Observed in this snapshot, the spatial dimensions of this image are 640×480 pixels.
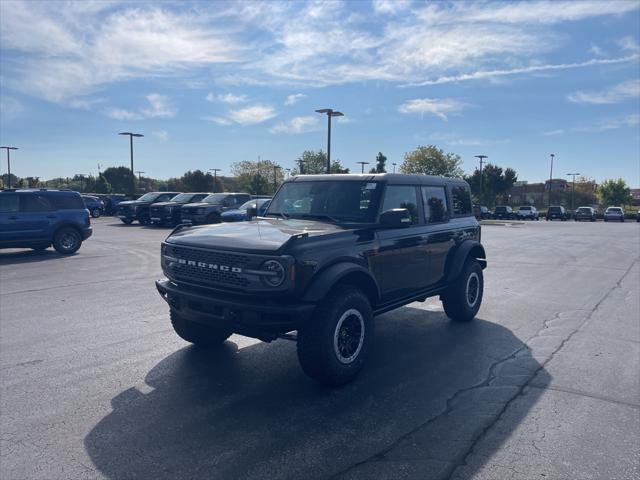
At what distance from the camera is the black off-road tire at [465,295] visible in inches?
266

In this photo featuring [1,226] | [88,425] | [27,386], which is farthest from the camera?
[1,226]

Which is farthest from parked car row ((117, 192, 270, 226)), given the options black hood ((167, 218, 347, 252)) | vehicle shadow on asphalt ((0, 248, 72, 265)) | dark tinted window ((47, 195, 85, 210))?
black hood ((167, 218, 347, 252))

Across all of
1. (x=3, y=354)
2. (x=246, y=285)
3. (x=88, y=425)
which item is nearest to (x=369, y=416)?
A: (x=246, y=285)

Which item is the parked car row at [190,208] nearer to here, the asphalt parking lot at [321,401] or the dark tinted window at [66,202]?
the dark tinted window at [66,202]

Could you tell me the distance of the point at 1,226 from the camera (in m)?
13.1

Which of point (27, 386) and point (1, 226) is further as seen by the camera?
point (1, 226)

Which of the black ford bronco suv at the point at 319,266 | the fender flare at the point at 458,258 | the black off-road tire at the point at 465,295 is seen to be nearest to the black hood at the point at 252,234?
the black ford bronco suv at the point at 319,266

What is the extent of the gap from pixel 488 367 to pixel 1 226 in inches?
512

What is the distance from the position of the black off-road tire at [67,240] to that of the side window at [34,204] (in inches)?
29.0

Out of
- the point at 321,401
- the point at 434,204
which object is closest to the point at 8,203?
the point at 434,204

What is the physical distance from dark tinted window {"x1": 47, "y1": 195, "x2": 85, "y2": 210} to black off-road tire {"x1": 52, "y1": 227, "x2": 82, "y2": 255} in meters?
0.64

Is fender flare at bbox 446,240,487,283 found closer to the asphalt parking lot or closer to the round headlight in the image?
the asphalt parking lot

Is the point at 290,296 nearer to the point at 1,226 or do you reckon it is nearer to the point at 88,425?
the point at 88,425

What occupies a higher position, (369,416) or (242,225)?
(242,225)
